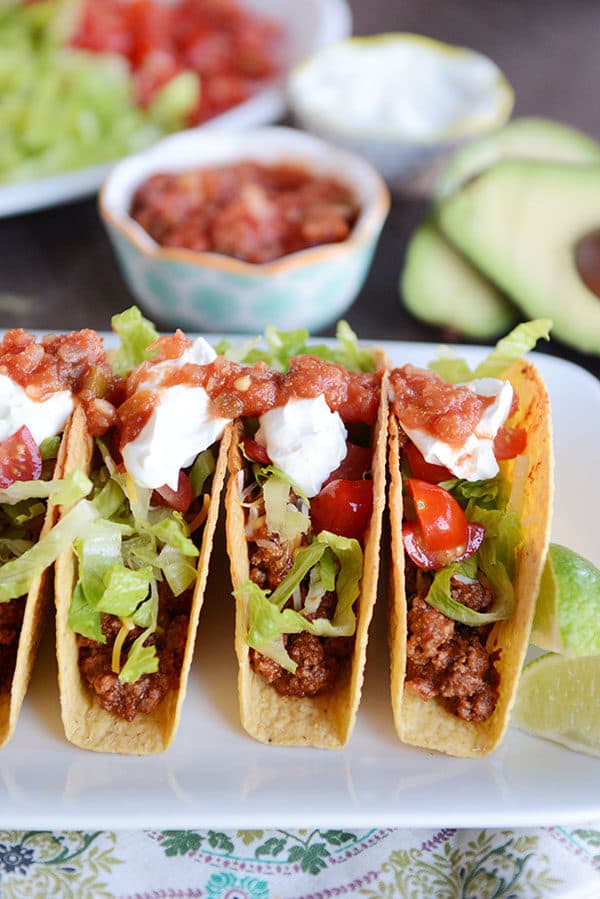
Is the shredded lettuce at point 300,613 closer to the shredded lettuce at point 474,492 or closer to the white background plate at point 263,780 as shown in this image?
the white background plate at point 263,780

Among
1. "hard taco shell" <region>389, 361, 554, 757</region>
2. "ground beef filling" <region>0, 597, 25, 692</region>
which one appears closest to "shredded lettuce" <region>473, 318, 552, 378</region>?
"hard taco shell" <region>389, 361, 554, 757</region>

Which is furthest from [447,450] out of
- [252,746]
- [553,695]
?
[252,746]

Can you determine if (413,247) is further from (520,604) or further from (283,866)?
(283,866)

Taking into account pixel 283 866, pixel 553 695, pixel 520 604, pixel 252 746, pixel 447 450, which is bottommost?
pixel 283 866

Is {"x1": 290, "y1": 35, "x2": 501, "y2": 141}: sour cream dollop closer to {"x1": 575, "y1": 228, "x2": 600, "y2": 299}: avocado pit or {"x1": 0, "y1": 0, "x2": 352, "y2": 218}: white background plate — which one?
{"x1": 0, "y1": 0, "x2": 352, "y2": 218}: white background plate

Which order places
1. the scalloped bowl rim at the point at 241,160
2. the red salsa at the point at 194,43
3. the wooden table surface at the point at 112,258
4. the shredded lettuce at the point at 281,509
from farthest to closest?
the red salsa at the point at 194,43 < the wooden table surface at the point at 112,258 < the scalloped bowl rim at the point at 241,160 < the shredded lettuce at the point at 281,509

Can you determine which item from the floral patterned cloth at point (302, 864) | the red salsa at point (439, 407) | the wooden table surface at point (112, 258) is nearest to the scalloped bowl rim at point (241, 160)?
the wooden table surface at point (112, 258)
